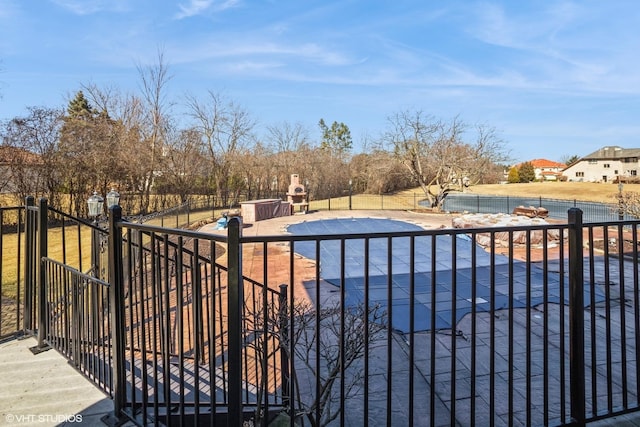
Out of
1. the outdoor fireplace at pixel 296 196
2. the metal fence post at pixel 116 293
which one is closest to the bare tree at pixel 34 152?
the outdoor fireplace at pixel 296 196

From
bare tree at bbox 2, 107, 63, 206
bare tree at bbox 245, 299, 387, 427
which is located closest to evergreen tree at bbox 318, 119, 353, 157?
bare tree at bbox 2, 107, 63, 206

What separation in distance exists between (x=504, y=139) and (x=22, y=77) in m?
22.6

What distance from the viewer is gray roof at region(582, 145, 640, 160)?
151 feet

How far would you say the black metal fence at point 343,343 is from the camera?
1445 mm

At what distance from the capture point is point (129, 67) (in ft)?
61.2

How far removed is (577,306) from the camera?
163cm

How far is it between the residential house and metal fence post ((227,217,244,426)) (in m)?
56.7

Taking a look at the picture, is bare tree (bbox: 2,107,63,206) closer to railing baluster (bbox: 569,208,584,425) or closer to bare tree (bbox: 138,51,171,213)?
bare tree (bbox: 138,51,171,213)

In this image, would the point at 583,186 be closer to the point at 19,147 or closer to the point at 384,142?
the point at 384,142

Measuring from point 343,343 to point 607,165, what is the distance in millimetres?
60245

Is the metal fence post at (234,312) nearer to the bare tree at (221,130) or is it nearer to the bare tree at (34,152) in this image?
the bare tree at (34,152)

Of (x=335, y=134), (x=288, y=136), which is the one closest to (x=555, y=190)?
(x=335, y=134)

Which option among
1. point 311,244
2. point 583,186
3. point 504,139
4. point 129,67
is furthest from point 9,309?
point 583,186

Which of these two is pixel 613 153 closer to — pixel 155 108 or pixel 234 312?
pixel 155 108
